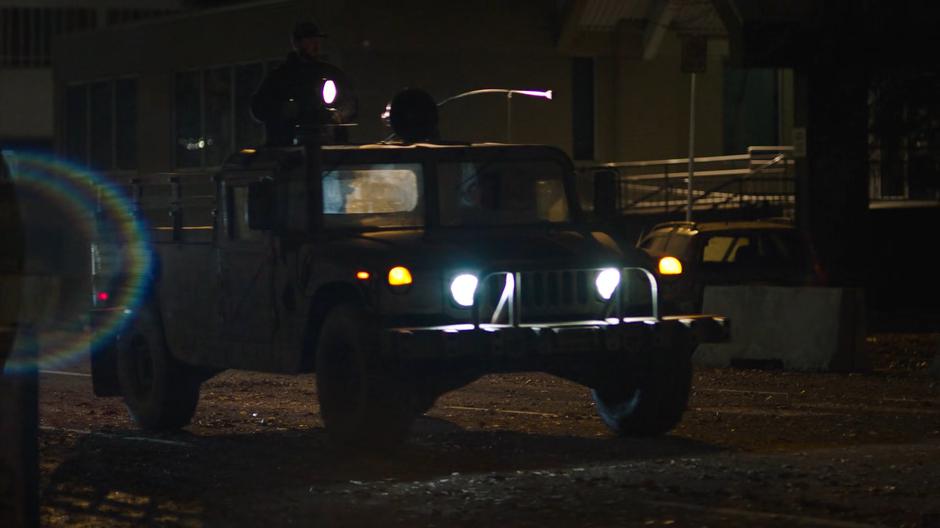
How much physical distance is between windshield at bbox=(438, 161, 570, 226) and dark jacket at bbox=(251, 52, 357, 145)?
1.21 m

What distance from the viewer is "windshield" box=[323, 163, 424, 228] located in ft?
42.1

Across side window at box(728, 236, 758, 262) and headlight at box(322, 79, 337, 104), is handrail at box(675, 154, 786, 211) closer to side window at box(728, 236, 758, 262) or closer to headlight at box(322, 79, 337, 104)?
side window at box(728, 236, 758, 262)

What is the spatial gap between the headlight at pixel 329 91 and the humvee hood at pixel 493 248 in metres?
1.46

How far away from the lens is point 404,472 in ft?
37.4

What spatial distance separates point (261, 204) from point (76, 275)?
552 inches

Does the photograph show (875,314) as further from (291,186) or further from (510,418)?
(291,186)

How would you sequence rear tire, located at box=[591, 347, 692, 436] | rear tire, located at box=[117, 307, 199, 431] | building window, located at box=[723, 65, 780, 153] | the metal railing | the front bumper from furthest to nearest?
building window, located at box=[723, 65, 780, 153] → the metal railing → rear tire, located at box=[117, 307, 199, 431] → rear tire, located at box=[591, 347, 692, 436] → the front bumper

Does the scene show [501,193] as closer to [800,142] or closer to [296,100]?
[296,100]

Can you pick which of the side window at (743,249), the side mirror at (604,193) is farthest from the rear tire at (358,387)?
the side window at (743,249)

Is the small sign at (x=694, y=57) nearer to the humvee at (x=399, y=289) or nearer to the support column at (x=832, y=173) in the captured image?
the support column at (x=832, y=173)

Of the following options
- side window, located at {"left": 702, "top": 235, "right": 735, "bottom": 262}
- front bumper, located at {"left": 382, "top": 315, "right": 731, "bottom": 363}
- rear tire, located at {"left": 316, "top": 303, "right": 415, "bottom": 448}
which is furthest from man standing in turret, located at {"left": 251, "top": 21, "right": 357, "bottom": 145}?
side window, located at {"left": 702, "top": 235, "right": 735, "bottom": 262}

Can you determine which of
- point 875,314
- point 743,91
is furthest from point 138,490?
point 743,91

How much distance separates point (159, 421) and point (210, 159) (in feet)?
92.9

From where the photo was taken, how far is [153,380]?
1451 centimetres
